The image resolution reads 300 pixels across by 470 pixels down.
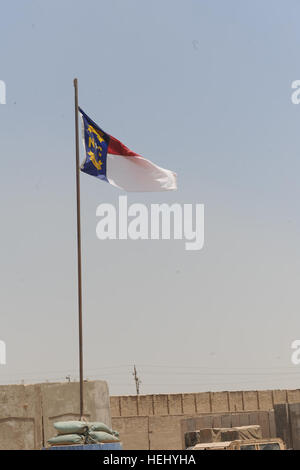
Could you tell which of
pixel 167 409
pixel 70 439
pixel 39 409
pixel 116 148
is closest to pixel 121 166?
pixel 116 148

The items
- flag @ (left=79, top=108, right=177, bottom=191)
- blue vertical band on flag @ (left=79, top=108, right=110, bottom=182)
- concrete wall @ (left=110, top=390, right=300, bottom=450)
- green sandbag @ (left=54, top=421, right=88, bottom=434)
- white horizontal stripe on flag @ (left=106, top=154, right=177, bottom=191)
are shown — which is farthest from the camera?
concrete wall @ (left=110, top=390, right=300, bottom=450)

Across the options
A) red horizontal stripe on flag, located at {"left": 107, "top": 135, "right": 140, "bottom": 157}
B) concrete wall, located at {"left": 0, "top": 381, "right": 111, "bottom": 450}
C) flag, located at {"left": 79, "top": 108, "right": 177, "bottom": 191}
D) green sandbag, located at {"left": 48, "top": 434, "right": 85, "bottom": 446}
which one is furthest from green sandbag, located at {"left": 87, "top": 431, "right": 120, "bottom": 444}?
red horizontal stripe on flag, located at {"left": 107, "top": 135, "right": 140, "bottom": 157}

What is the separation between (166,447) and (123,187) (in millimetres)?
22780

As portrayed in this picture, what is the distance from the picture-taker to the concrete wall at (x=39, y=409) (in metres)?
19.8

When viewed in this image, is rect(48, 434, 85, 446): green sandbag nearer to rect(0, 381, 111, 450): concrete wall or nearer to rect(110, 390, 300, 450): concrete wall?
rect(0, 381, 111, 450): concrete wall

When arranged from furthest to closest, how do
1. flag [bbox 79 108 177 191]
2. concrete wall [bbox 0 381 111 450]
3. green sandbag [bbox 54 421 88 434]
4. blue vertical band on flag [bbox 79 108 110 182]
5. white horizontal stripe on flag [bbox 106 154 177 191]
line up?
concrete wall [bbox 0 381 111 450] → white horizontal stripe on flag [bbox 106 154 177 191] → flag [bbox 79 108 177 191] → blue vertical band on flag [bbox 79 108 110 182] → green sandbag [bbox 54 421 88 434]

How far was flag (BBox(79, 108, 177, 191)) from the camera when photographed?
1859cm

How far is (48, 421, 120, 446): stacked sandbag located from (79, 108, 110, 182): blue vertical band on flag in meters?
6.27

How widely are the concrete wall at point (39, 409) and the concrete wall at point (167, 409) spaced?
17316 millimetres

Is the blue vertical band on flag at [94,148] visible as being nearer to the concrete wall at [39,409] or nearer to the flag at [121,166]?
the flag at [121,166]

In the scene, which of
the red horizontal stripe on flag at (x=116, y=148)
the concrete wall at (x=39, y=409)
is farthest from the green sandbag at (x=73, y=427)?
the red horizontal stripe on flag at (x=116, y=148)

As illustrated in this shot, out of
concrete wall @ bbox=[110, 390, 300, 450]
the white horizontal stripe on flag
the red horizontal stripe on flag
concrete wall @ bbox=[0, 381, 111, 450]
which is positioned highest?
the red horizontal stripe on flag

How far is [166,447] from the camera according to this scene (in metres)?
38.0
